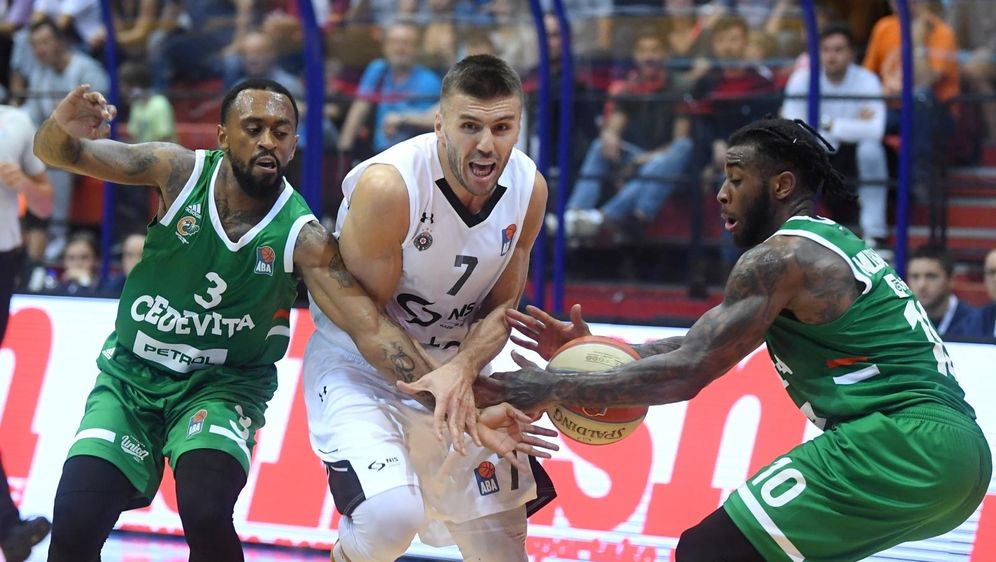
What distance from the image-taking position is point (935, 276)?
7.01 metres

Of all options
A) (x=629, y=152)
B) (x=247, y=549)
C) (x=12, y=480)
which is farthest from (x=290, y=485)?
(x=629, y=152)

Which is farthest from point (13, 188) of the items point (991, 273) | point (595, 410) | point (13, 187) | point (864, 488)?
point (991, 273)

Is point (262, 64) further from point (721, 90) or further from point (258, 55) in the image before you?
point (721, 90)

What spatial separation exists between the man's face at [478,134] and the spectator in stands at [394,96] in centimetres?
360

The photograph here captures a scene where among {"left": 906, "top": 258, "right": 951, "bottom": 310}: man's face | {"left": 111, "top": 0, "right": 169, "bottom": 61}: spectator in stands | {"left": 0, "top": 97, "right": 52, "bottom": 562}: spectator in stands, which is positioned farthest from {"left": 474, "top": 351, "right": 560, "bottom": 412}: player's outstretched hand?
{"left": 111, "top": 0, "right": 169, "bottom": 61}: spectator in stands

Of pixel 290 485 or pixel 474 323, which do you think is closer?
pixel 474 323

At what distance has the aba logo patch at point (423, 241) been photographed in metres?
4.56

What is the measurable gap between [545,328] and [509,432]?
51 centimetres

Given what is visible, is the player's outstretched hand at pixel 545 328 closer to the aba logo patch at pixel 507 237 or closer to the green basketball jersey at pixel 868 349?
the aba logo patch at pixel 507 237

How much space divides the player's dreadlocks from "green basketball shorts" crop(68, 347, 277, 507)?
1.95m

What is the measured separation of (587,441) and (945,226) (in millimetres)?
4133

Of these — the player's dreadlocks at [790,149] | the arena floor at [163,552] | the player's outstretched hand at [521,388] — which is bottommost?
the arena floor at [163,552]

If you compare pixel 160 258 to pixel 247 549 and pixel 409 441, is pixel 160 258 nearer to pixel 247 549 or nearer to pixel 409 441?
pixel 409 441

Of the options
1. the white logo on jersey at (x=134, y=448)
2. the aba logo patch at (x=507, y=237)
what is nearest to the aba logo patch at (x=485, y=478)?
the aba logo patch at (x=507, y=237)
